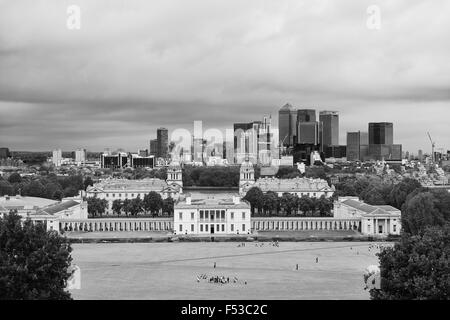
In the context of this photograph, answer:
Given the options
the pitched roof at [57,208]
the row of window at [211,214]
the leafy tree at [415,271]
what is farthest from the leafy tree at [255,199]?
the leafy tree at [415,271]

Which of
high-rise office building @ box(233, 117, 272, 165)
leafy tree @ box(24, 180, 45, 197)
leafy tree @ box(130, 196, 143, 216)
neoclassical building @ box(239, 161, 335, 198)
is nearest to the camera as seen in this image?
leafy tree @ box(130, 196, 143, 216)

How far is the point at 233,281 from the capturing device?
28.5m

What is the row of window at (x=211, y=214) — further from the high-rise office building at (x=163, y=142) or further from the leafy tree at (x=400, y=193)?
the high-rise office building at (x=163, y=142)

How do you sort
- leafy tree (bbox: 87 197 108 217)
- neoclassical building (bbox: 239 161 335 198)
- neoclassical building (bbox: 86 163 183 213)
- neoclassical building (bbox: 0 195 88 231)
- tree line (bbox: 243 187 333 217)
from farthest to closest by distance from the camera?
neoclassical building (bbox: 239 161 335 198), neoclassical building (bbox: 86 163 183 213), tree line (bbox: 243 187 333 217), leafy tree (bbox: 87 197 108 217), neoclassical building (bbox: 0 195 88 231)

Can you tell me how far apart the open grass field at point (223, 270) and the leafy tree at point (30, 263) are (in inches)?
228

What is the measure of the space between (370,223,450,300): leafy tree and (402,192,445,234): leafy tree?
2422 cm

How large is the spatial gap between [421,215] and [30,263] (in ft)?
110

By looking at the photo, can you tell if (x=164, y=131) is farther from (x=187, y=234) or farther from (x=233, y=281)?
(x=233, y=281)

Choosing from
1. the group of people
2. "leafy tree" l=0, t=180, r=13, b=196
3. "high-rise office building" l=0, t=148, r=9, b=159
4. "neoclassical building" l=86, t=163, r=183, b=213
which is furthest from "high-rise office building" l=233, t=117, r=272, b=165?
the group of people

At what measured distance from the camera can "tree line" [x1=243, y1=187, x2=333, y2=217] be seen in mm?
62344

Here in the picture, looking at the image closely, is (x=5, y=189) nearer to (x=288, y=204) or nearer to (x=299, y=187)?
(x=288, y=204)

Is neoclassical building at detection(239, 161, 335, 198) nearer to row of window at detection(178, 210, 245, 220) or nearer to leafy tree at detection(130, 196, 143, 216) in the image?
leafy tree at detection(130, 196, 143, 216)

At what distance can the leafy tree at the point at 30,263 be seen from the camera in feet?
55.9
